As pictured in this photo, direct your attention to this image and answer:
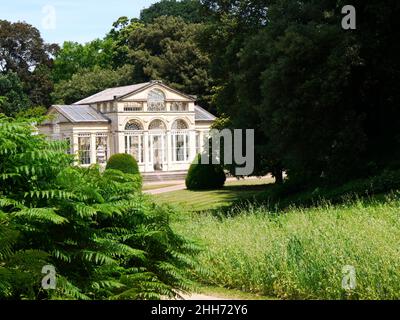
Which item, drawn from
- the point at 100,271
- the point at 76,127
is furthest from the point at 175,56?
the point at 100,271

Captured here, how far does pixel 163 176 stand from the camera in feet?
125

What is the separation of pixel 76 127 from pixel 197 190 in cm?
1072

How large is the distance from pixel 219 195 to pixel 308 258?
18773mm

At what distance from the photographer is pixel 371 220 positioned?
893cm

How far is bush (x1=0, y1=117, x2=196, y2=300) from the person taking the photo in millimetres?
4664

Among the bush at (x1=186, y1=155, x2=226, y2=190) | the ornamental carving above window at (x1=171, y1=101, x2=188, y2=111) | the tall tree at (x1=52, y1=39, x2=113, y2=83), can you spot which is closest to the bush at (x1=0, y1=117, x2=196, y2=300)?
the bush at (x1=186, y1=155, x2=226, y2=190)

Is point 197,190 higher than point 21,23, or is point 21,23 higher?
point 21,23

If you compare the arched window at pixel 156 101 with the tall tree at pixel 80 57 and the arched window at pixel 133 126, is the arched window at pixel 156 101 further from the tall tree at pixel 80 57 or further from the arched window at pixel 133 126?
the tall tree at pixel 80 57

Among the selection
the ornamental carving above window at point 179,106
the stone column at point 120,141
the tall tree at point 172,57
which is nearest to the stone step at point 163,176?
the stone column at point 120,141

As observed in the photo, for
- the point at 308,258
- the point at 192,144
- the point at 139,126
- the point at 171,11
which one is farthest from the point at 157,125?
the point at 308,258

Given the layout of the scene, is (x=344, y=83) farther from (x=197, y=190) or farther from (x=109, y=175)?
(x=197, y=190)

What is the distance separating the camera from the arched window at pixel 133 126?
3838 centimetres

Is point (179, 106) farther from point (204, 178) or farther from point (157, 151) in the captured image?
point (204, 178)

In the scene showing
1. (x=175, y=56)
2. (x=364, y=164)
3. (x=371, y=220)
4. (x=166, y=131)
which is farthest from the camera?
(x=175, y=56)
